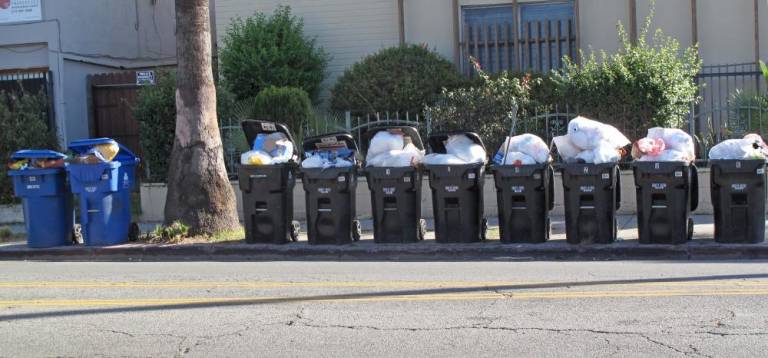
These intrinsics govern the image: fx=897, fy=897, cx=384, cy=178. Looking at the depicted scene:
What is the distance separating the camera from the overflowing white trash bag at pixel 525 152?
36.7ft

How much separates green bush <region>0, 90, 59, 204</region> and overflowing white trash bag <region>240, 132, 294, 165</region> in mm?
6284

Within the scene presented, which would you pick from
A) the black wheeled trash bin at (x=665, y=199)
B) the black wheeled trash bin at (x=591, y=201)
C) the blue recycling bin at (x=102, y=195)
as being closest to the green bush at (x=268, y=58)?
the blue recycling bin at (x=102, y=195)

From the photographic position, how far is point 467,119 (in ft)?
48.2

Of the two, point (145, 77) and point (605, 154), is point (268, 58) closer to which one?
point (145, 77)

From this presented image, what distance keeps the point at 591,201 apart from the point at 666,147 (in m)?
1.11

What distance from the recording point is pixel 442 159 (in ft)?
37.3

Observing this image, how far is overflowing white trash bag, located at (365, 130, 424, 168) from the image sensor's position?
1152 cm

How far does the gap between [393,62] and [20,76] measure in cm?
756

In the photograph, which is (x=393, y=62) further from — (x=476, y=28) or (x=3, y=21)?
(x=3, y=21)

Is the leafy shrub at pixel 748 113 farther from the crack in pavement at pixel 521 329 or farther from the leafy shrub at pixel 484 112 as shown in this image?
the crack in pavement at pixel 521 329

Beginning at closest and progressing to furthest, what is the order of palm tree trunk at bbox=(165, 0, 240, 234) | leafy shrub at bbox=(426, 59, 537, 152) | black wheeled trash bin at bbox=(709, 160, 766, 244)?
black wheeled trash bin at bbox=(709, 160, 766, 244)
palm tree trunk at bbox=(165, 0, 240, 234)
leafy shrub at bbox=(426, 59, 537, 152)

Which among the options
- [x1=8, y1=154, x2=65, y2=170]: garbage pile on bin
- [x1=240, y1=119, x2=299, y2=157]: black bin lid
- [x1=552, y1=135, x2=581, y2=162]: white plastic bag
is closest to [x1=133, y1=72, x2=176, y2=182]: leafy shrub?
[x1=8, y1=154, x2=65, y2=170]: garbage pile on bin

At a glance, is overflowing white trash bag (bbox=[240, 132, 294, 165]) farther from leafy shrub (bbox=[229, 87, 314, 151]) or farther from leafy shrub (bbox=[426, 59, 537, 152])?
leafy shrub (bbox=[426, 59, 537, 152])

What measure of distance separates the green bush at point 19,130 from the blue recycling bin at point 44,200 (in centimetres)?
408
